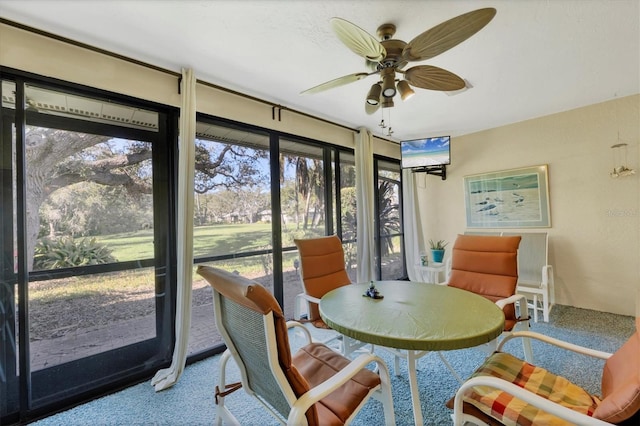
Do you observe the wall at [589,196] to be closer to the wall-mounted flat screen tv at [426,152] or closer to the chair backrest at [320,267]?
the wall-mounted flat screen tv at [426,152]

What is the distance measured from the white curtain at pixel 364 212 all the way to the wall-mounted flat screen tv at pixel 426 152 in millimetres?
693

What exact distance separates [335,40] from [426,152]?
256 cm

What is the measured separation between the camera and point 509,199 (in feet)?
12.6

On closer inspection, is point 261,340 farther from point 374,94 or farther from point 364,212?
point 364,212

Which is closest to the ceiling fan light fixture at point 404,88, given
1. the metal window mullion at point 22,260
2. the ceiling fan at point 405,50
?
the ceiling fan at point 405,50

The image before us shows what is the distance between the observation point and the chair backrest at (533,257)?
3365 mm

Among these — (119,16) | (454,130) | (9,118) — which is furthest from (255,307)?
(454,130)

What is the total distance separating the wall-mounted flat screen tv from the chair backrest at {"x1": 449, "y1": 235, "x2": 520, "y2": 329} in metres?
1.69

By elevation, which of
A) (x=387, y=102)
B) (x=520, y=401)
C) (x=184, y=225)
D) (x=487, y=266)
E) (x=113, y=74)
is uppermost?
(x=113, y=74)

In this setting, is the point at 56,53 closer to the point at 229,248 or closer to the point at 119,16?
the point at 119,16

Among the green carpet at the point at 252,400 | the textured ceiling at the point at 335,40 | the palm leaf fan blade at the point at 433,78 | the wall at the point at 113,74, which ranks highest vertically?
the textured ceiling at the point at 335,40

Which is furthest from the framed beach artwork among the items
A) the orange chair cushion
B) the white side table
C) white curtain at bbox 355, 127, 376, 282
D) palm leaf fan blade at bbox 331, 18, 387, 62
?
the orange chair cushion

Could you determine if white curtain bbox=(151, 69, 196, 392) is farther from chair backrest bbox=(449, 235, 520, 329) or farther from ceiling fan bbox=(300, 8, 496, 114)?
chair backrest bbox=(449, 235, 520, 329)

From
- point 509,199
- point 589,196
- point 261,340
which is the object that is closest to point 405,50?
point 261,340
